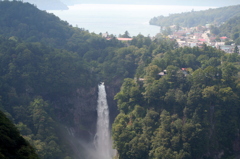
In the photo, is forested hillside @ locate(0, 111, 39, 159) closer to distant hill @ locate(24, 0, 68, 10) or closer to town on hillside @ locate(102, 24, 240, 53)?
town on hillside @ locate(102, 24, 240, 53)

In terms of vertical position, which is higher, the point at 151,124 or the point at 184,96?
the point at 184,96

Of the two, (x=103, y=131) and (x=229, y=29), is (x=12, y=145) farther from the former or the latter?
(x=229, y=29)

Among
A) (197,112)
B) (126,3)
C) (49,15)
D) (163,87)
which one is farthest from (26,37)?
(126,3)

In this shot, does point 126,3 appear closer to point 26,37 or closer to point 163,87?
point 26,37

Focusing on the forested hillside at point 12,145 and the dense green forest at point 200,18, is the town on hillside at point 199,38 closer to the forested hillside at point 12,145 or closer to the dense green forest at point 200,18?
the dense green forest at point 200,18

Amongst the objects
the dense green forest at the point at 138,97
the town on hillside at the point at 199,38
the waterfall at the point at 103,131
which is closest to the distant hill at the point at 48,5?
the town on hillside at the point at 199,38

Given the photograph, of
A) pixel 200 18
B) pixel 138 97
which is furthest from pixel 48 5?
→ pixel 138 97

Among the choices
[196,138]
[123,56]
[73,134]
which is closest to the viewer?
[196,138]
